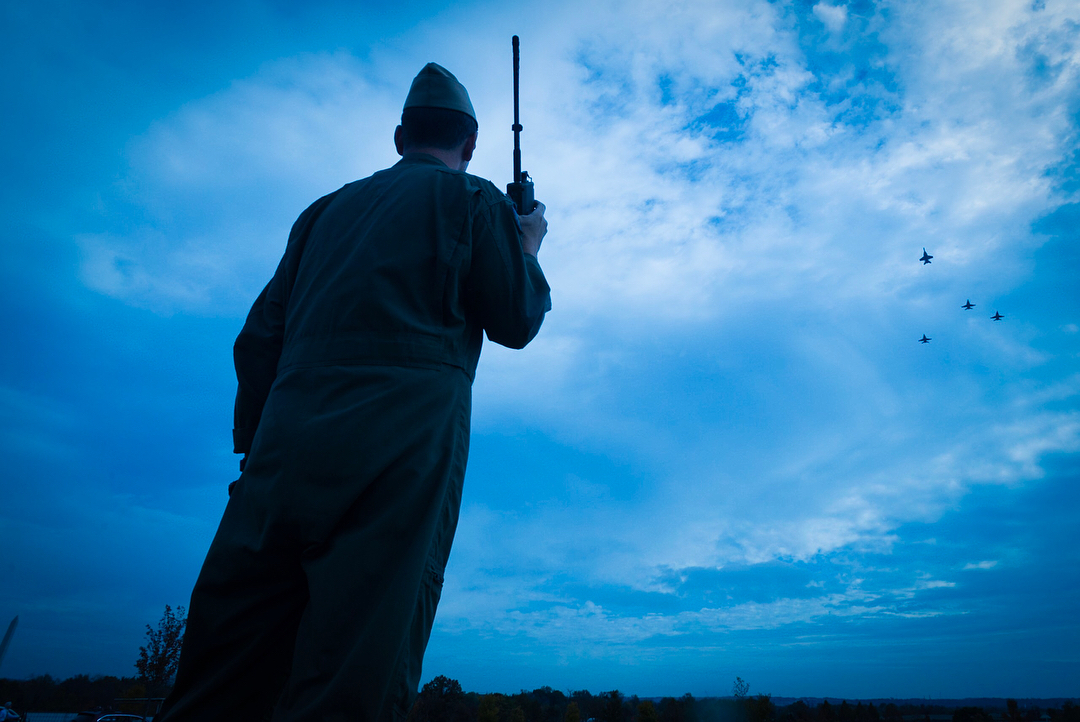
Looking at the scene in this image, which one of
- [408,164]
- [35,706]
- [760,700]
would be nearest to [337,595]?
[408,164]

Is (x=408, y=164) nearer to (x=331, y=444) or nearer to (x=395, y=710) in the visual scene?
(x=331, y=444)

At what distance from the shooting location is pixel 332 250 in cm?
172

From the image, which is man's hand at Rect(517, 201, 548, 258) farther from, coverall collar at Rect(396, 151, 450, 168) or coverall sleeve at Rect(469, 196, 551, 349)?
coverall collar at Rect(396, 151, 450, 168)

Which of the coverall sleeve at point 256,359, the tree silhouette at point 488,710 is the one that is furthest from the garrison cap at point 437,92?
the tree silhouette at point 488,710

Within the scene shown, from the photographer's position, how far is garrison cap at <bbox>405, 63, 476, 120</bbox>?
2.11 metres

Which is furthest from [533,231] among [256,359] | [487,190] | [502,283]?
[256,359]

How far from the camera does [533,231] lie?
2.02 meters

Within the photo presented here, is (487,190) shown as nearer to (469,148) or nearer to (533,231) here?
(533,231)

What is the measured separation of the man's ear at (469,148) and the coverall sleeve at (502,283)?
0.53 metres

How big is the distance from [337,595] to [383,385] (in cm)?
49

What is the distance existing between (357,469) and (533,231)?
3.53ft

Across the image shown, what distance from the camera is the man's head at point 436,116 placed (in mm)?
2105

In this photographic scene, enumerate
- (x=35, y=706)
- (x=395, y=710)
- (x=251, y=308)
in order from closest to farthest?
(x=395, y=710) < (x=251, y=308) < (x=35, y=706)

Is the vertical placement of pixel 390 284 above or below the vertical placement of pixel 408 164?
below
